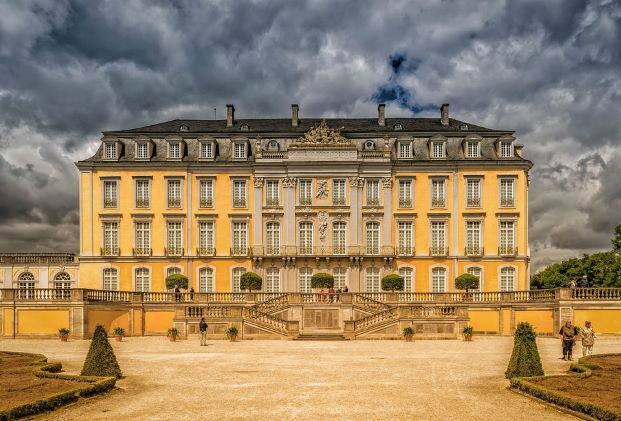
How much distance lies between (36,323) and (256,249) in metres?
17.9

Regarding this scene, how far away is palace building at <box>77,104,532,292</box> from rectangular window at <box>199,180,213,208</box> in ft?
0.24

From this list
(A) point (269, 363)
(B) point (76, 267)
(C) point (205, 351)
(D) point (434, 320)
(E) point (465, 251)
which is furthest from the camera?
(B) point (76, 267)

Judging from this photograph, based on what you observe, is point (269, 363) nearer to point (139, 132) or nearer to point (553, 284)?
point (139, 132)

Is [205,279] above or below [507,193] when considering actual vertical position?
below

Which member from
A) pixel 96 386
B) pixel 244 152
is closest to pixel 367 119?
pixel 244 152

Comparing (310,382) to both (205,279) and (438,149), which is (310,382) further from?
(438,149)

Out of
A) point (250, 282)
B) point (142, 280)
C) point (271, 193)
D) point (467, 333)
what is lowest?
point (467, 333)

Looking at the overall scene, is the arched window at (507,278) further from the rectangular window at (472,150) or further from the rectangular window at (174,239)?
the rectangular window at (174,239)

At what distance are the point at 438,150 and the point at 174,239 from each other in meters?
20.5

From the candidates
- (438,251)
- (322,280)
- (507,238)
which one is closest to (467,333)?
(322,280)

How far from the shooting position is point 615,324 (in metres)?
33.5

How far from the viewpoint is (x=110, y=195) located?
48500 millimetres

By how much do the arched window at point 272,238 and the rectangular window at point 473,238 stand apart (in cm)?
1375

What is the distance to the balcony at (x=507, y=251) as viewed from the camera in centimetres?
4728
